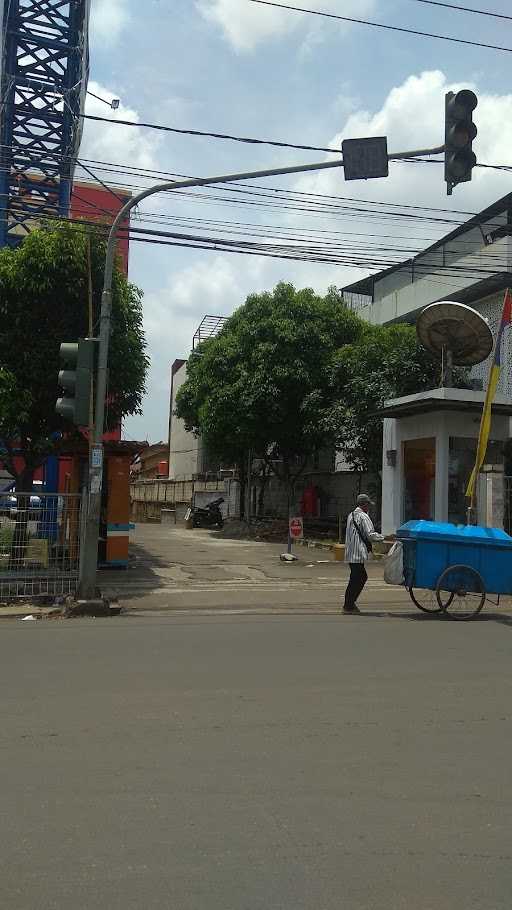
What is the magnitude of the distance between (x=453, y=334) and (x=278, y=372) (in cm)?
987

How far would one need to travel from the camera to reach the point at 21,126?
26.4 metres

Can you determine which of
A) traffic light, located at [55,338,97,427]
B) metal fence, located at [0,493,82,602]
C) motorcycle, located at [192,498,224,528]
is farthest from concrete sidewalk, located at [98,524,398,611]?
motorcycle, located at [192,498,224,528]

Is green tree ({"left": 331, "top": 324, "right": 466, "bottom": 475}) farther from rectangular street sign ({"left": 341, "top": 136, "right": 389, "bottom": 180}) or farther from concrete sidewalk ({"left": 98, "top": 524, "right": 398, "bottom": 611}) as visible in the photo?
rectangular street sign ({"left": 341, "top": 136, "right": 389, "bottom": 180})

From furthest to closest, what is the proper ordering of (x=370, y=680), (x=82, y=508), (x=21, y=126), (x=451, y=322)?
(x=21, y=126)
(x=451, y=322)
(x=82, y=508)
(x=370, y=680)

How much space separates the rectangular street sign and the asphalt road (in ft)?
21.2

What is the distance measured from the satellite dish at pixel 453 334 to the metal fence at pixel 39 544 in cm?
956

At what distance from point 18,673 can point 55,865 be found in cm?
396

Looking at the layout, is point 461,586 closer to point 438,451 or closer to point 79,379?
point 79,379

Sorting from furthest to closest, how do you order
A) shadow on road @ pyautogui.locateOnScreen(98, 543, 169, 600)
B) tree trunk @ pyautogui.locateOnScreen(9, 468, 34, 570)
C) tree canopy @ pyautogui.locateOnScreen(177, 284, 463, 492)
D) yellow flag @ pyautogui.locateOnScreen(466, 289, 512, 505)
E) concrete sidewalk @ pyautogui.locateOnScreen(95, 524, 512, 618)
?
tree canopy @ pyautogui.locateOnScreen(177, 284, 463, 492) < yellow flag @ pyautogui.locateOnScreen(466, 289, 512, 505) < shadow on road @ pyautogui.locateOnScreen(98, 543, 169, 600) < concrete sidewalk @ pyautogui.locateOnScreen(95, 524, 512, 618) < tree trunk @ pyautogui.locateOnScreen(9, 468, 34, 570)

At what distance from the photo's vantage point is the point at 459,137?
9.89 metres

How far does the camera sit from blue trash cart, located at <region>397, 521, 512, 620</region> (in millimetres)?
10805

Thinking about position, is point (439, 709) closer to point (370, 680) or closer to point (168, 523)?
point (370, 680)

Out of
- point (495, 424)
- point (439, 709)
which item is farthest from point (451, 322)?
point (439, 709)

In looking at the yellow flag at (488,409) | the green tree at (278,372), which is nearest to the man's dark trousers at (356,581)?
the yellow flag at (488,409)
